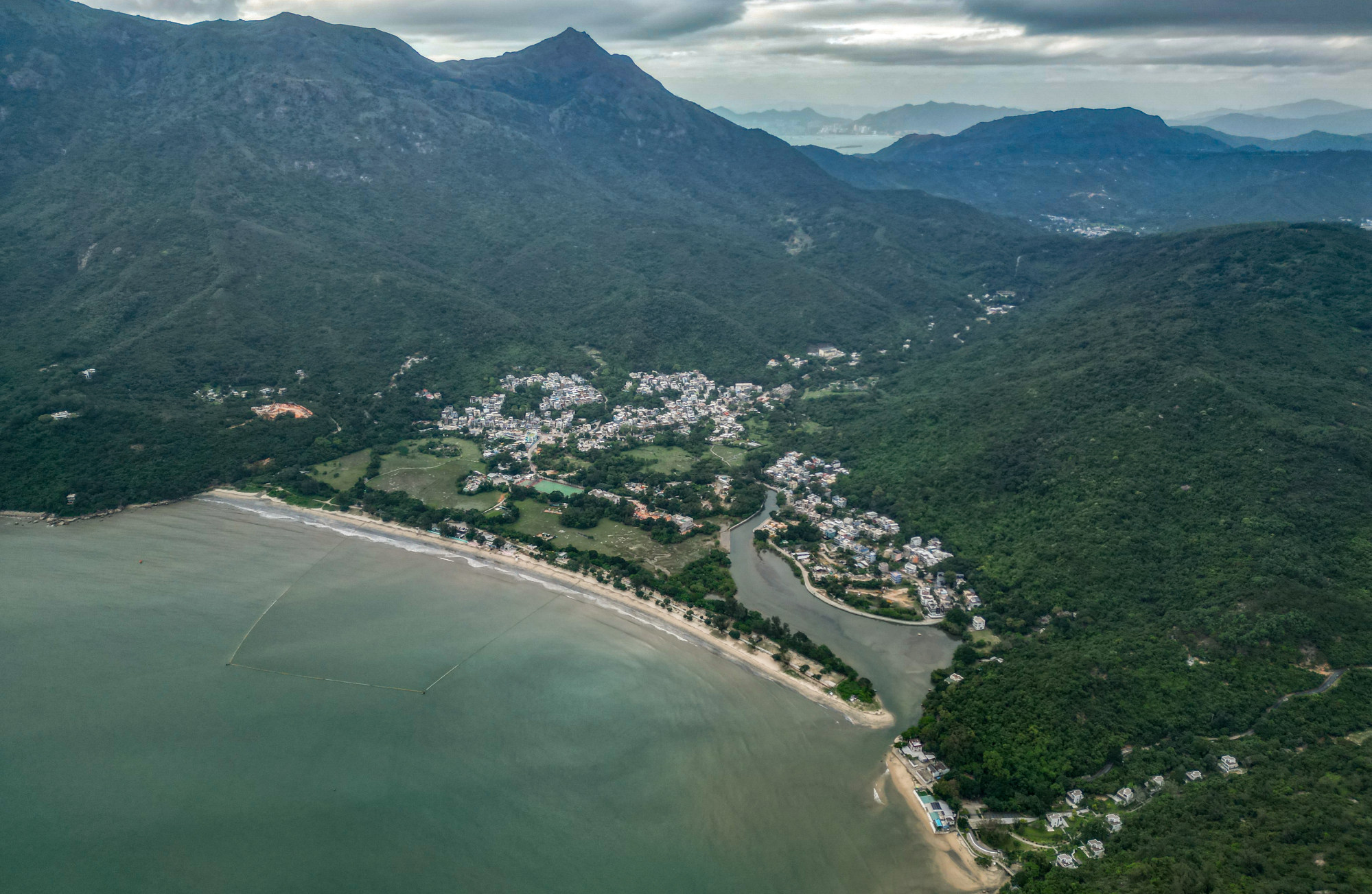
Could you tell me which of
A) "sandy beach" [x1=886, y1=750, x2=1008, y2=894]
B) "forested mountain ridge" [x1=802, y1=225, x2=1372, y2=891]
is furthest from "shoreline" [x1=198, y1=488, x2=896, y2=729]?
"sandy beach" [x1=886, y1=750, x2=1008, y2=894]

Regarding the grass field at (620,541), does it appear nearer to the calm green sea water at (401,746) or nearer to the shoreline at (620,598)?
the shoreline at (620,598)

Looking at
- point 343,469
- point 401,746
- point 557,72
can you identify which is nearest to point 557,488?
point 343,469

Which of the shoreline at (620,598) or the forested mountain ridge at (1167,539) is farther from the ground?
the forested mountain ridge at (1167,539)

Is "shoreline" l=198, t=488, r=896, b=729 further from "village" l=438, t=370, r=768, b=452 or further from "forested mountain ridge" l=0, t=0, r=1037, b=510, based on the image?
"village" l=438, t=370, r=768, b=452

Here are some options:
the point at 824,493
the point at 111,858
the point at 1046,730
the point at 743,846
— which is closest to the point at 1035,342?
the point at 824,493

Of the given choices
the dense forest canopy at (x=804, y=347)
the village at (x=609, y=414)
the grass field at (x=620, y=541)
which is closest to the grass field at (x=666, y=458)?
the village at (x=609, y=414)

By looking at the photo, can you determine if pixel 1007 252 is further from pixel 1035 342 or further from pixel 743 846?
pixel 743 846
